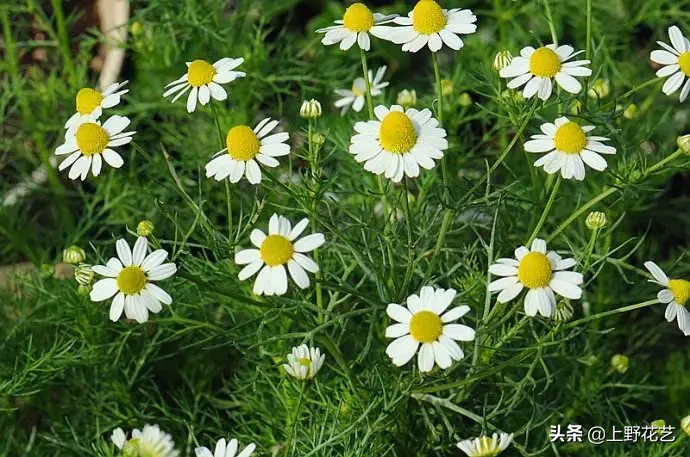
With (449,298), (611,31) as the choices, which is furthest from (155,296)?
(611,31)

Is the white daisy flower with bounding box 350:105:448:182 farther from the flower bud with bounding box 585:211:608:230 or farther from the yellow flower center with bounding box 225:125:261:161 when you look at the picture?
the flower bud with bounding box 585:211:608:230

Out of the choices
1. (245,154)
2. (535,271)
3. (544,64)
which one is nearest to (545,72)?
(544,64)

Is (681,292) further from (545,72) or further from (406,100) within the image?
(406,100)

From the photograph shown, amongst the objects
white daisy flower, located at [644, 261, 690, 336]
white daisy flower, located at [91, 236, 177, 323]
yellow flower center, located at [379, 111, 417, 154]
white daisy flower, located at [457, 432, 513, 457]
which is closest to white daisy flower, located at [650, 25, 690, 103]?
white daisy flower, located at [644, 261, 690, 336]

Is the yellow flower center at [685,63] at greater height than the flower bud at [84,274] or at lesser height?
greater

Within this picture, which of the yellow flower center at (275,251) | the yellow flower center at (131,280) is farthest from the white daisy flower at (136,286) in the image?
the yellow flower center at (275,251)

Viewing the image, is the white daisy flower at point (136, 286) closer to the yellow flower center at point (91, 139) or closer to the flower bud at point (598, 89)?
the yellow flower center at point (91, 139)
